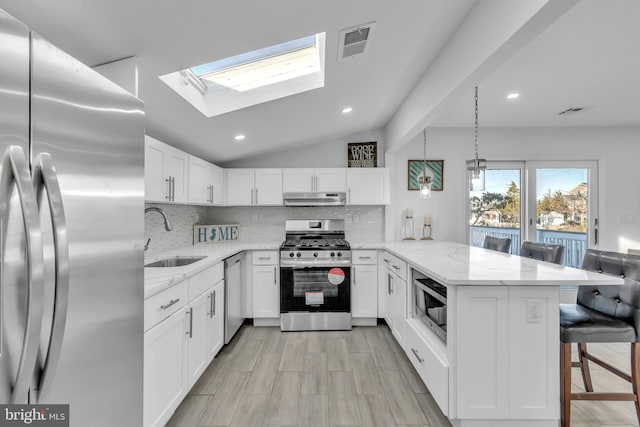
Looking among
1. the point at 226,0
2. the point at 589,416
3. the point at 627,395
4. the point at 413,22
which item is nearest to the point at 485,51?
the point at 413,22

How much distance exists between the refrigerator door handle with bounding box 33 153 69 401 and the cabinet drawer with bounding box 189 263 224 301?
1.36 meters

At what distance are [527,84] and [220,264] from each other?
3.36m

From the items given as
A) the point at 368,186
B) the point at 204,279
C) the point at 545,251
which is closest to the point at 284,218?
the point at 368,186

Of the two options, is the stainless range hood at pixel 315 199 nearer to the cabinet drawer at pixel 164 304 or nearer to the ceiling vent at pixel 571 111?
the cabinet drawer at pixel 164 304

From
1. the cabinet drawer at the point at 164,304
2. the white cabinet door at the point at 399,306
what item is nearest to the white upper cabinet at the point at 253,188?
the white cabinet door at the point at 399,306

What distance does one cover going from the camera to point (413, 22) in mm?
1795

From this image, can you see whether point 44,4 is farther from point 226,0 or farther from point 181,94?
point 181,94

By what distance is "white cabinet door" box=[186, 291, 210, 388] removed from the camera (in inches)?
80.5

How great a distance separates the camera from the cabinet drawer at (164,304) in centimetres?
149

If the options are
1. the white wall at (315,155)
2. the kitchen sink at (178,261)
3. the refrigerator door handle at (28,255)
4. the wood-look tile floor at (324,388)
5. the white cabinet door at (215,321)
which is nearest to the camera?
the refrigerator door handle at (28,255)

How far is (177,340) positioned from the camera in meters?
1.84

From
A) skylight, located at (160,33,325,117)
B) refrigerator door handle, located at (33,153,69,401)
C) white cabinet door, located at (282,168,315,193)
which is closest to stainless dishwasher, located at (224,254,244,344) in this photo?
white cabinet door, located at (282,168,315,193)

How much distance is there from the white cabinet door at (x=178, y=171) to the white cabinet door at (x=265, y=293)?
125 centimetres

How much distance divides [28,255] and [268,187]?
324cm
